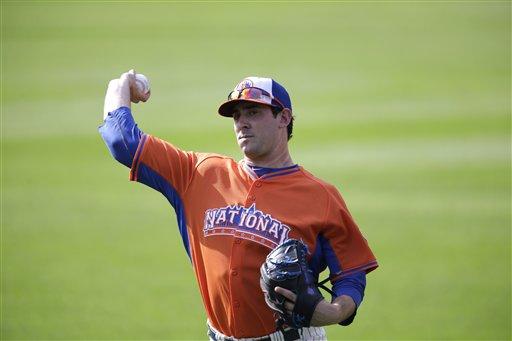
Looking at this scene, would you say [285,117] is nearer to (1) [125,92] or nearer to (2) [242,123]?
(2) [242,123]

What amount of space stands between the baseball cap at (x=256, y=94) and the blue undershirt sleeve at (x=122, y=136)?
0.48m

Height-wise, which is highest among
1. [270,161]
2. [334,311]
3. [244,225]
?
[270,161]

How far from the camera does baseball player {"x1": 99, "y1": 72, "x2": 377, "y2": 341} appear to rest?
14.1ft

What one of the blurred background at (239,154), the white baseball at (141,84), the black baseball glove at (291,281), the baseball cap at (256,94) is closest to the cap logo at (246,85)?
the baseball cap at (256,94)

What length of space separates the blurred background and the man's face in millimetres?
3472

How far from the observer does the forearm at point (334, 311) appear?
4.11m

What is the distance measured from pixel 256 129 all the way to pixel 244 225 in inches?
18.7

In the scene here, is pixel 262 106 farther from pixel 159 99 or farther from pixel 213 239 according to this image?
pixel 159 99

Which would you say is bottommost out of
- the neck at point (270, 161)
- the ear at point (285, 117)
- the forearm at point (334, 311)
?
the forearm at point (334, 311)

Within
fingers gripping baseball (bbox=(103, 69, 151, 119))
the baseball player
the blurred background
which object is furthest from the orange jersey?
the blurred background

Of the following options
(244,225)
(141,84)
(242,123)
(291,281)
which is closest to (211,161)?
(242,123)

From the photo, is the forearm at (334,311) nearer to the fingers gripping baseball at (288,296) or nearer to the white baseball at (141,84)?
the fingers gripping baseball at (288,296)

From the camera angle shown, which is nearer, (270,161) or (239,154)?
(270,161)

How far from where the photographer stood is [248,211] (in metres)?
4.35
